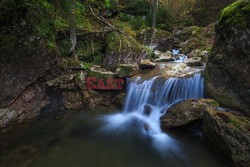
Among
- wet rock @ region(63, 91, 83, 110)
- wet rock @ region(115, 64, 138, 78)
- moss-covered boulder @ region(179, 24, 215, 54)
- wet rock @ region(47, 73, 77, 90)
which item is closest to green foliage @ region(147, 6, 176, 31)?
moss-covered boulder @ region(179, 24, 215, 54)

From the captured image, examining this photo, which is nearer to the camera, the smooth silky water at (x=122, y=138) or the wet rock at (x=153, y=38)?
the smooth silky water at (x=122, y=138)

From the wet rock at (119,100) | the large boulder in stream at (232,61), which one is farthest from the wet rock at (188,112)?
the wet rock at (119,100)

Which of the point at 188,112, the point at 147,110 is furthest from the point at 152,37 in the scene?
the point at 188,112

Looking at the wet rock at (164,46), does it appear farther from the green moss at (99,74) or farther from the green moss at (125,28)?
the green moss at (99,74)

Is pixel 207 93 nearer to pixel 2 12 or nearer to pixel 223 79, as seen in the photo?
pixel 223 79

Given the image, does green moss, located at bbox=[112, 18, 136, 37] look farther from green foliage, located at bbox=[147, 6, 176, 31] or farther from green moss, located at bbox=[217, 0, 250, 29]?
green moss, located at bbox=[217, 0, 250, 29]

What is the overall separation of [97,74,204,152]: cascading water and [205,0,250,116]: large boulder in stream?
0.60 meters

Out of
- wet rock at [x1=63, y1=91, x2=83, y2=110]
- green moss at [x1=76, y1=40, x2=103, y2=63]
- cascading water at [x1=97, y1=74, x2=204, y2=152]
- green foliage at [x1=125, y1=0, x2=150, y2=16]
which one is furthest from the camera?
green foliage at [x1=125, y1=0, x2=150, y2=16]

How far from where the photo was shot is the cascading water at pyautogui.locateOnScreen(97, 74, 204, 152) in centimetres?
488

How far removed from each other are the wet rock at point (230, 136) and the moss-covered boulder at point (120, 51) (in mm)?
3963

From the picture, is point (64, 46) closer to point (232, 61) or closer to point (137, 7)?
point (232, 61)

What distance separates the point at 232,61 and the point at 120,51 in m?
3.91

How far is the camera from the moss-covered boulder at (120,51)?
6.72 m

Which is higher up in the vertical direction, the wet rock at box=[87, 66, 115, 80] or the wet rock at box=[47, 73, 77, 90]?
the wet rock at box=[87, 66, 115, 80]
